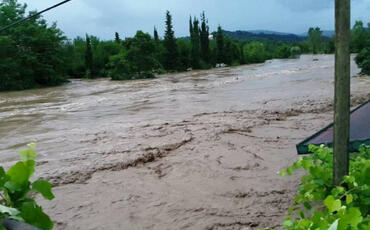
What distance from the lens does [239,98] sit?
48.0 ft

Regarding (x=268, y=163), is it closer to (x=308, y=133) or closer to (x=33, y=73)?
(x=308, y=133)

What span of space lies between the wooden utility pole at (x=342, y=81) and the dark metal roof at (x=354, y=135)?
971 millimetres

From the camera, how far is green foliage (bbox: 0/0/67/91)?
94.7 ft

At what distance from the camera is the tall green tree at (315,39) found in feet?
284

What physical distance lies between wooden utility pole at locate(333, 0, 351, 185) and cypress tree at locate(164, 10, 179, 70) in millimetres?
41349

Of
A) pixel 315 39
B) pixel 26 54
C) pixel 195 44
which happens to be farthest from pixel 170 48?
pixel 315 39

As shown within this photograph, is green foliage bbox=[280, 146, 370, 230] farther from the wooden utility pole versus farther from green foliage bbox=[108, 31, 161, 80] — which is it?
green foliage bbox=[108, 31, 161, 80]

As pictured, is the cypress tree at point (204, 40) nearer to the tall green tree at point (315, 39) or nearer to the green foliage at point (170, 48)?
the green foliage at point (170, 48)

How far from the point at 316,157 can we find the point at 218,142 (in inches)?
182

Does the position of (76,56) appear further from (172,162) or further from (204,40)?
(172,162)

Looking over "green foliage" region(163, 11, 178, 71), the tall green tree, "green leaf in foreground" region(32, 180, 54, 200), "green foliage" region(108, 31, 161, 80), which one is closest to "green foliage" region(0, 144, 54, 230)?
"green leaf in foreground" region(32, 180, 54, 200)

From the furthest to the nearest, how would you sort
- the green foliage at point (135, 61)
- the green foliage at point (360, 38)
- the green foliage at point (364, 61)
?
the green foliage at point (135, 61), the green foliage at point (360, 38), the green foliage at point (364, 61)

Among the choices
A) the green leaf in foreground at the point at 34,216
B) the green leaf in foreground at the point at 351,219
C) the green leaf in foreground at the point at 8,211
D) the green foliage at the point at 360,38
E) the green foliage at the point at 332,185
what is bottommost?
the green foliage at the point at 332,185

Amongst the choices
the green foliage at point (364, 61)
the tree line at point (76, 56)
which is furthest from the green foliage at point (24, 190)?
the tree line at point (76, 56)
